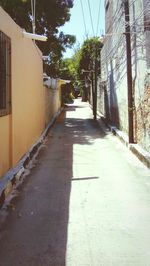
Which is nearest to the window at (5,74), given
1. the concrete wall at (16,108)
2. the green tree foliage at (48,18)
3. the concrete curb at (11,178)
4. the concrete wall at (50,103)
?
the concrete wall at (16,108)

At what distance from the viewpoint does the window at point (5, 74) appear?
24.4ft

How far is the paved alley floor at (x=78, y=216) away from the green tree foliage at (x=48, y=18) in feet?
49.3

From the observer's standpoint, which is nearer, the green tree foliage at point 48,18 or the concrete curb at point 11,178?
the concrete curb at point 11,178

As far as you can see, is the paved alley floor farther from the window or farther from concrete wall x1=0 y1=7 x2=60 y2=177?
the window

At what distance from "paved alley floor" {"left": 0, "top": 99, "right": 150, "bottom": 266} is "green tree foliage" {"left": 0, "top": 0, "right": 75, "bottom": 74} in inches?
592

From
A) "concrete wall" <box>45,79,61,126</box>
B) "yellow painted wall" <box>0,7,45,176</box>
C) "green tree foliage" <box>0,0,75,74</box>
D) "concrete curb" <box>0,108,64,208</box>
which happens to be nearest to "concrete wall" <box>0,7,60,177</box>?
"yellow painted wall" <box>0,7,45,176</box>

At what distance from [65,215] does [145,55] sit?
21.5 feet

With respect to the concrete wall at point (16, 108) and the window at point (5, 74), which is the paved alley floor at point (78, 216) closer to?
the concrete wall at point (16, 108)

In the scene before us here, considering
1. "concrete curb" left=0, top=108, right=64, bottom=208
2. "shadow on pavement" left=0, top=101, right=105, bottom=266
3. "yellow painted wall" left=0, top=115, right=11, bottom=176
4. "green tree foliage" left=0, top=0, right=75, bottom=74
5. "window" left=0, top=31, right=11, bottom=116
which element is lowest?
"shadow on pavement" left=0, top=101, right=105, bottom=266

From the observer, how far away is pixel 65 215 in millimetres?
6027

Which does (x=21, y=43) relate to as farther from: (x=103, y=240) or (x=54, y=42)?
(x=54, y=42)

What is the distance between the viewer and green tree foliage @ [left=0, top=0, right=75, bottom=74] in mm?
23328

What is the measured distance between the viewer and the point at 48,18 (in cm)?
2488

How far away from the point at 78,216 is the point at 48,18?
2080cm
